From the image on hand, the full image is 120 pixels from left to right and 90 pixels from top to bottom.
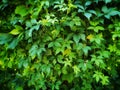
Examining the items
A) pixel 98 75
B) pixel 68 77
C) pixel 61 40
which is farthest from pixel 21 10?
pixel 98 75

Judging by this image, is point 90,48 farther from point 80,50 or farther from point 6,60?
point 6,60

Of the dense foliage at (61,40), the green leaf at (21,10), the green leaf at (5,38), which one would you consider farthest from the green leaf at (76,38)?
the green leaf at (5,38)

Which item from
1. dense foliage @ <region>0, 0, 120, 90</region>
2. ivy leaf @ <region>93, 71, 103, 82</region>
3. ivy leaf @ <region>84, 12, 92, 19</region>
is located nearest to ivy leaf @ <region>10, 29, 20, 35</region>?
dense foliage @ <region>0, 0, 120, 90</region>

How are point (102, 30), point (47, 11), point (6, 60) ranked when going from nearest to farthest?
point (47, 11) < point (102, 30) < point (6, 60)

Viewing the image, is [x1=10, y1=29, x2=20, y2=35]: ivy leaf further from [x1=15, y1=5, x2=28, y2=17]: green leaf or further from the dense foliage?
[x1=15, y1=5, x2=28, y2=17]: green leaf

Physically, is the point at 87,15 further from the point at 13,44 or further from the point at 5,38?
the point at 5,38

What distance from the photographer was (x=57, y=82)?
281 cm

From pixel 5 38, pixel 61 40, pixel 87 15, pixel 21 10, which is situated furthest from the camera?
pixel 5 38

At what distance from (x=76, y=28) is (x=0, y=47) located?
0.98 meters

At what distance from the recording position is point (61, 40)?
2.61 metres

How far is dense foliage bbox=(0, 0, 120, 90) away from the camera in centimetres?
258

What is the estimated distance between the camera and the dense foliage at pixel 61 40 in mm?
2584

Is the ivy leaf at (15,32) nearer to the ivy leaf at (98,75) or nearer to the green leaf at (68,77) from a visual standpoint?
the green leaf at (68,77)

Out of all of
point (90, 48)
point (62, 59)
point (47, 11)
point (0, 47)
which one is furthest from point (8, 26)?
point (90, 48)
